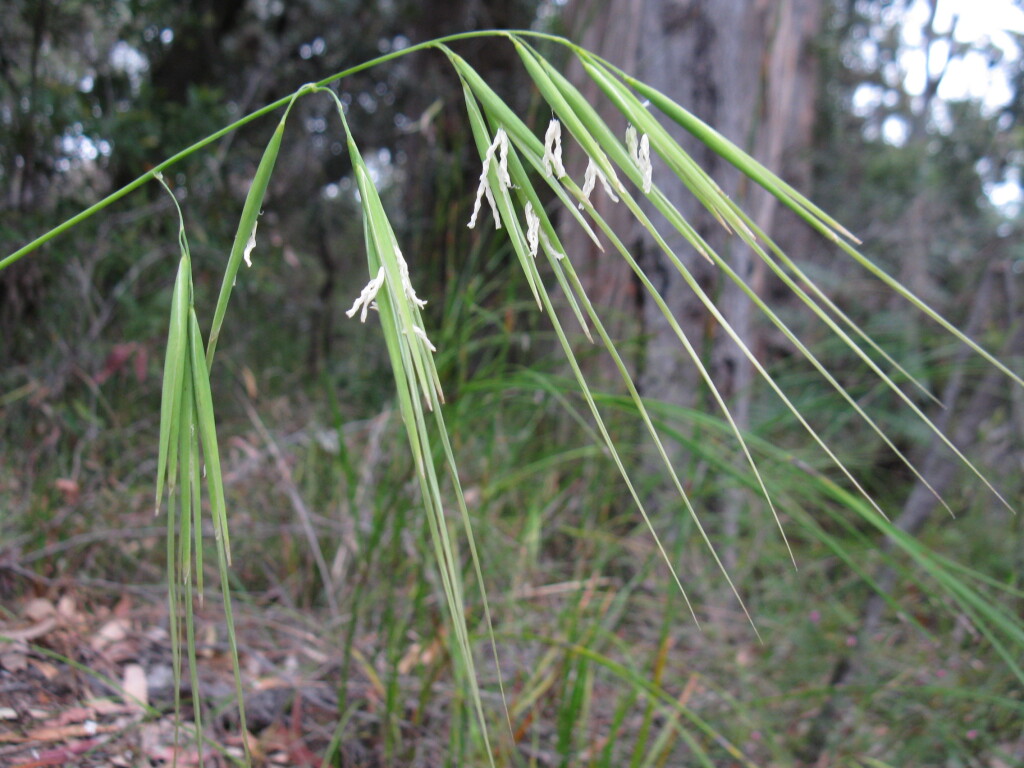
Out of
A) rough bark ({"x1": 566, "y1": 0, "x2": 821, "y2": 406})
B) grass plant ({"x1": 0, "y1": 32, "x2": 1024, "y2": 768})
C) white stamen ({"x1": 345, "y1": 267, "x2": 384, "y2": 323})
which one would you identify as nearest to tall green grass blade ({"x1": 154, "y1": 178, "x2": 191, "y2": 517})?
grass plant ({"x1": 0, "y1": 32, "x2": 1024, "y2": 768})

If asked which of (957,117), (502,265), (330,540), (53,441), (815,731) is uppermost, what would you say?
(957,117)

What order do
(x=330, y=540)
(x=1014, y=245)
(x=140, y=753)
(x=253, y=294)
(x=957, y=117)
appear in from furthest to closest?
(x=957, y=117) < (x=253, y=294) < (x=1014, y=245) < (x=330, y=540) < (x=140, y=753)

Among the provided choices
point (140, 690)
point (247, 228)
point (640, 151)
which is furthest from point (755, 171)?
point (140, 690)

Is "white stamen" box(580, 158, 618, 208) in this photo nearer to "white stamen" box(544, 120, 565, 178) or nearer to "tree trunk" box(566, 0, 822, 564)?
Answer: "white stamen" box(544, 120, 565, 178)

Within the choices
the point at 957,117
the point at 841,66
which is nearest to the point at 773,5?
the point at 957,117

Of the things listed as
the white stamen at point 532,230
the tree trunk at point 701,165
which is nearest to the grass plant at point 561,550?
the white stamen at point 532,230

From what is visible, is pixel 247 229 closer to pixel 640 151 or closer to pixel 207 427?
pixel 207 427

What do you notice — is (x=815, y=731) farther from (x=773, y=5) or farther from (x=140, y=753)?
(x=773, y=5)

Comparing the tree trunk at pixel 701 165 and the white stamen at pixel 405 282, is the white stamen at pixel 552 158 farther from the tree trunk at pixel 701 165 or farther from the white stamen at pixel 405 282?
the tree trunk at pixel 701 165
